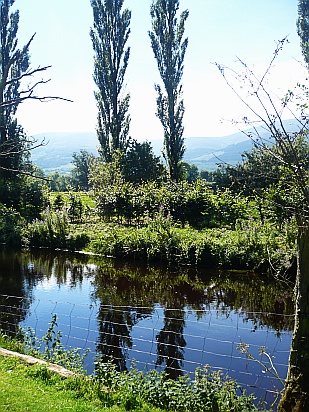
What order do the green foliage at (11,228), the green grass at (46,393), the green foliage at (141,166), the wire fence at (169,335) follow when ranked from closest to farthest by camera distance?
the green grass at (46,393) → the wire fence at (169,335) → the green foliage at (11,228) → the green foliage at (141,166)

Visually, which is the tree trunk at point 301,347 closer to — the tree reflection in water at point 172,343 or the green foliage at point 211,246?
the tree reflection in water at point 172,343

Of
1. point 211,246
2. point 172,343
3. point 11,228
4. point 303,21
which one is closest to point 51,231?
point 11,228

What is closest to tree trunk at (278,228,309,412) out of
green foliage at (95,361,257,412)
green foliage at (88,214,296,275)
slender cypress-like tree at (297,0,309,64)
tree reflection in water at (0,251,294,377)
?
green foliage at (95,361,257,412)

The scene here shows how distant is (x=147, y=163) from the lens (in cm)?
2844

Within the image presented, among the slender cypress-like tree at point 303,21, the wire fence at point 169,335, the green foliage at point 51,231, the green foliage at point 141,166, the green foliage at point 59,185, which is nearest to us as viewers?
the wire fence at point 169,335

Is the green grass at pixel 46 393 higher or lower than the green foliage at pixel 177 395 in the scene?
higher

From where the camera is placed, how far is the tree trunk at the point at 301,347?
12.6ft

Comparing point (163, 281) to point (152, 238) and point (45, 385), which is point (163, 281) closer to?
point (152, 238)

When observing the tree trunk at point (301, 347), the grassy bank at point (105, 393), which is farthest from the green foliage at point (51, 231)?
the tree trunk at point (301, 347)

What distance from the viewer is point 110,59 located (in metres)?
30.8

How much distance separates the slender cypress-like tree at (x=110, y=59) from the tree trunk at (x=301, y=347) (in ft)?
89.8

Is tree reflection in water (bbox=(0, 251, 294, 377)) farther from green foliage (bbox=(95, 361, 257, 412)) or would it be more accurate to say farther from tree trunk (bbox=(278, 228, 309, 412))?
tree trunk (bbox=(278, 228, 309, 412))

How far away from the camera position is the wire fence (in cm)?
658

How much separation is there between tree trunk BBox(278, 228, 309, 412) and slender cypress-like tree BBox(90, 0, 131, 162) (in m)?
27.4
